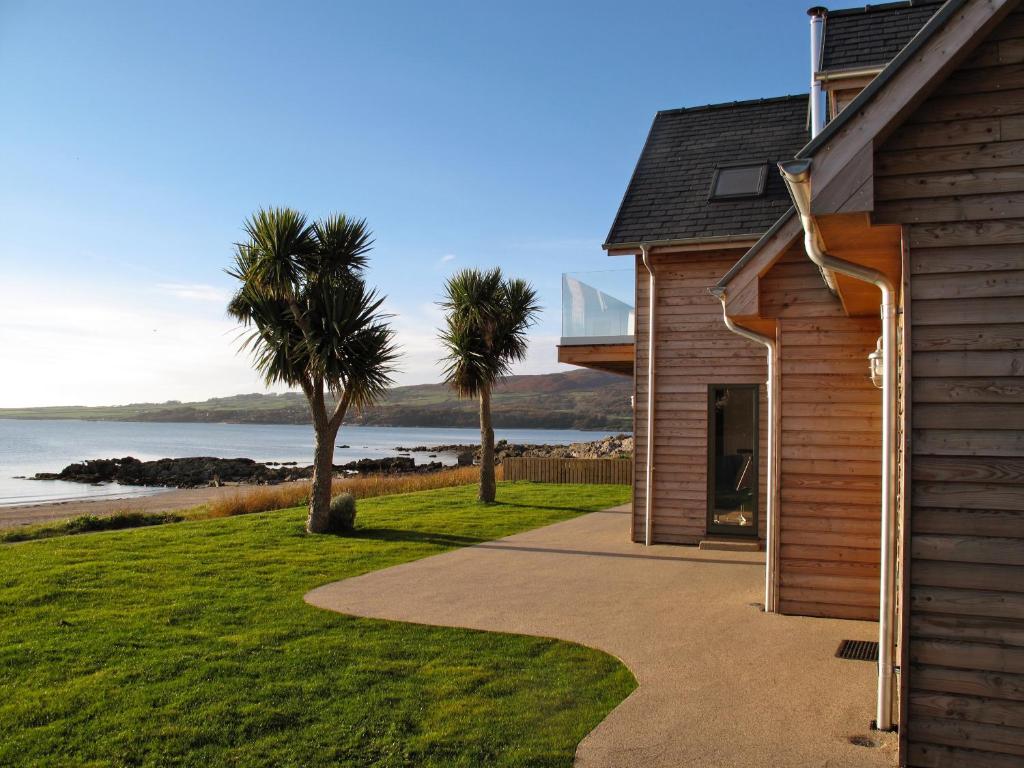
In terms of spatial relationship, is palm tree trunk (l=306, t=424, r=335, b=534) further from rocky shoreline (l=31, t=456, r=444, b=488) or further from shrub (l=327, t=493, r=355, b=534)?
rocky shoreline (l=31, t=456, r=444, b=488)

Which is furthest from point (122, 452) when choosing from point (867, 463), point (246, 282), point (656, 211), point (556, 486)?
point (867, 463)

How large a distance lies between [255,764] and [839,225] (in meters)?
4.12

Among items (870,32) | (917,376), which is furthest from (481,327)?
(917,376)

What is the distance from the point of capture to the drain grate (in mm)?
6473

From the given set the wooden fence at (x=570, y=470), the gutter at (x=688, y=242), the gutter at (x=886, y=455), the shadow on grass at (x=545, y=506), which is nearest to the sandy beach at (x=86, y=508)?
the shadow on grass at (x=545, y=506)

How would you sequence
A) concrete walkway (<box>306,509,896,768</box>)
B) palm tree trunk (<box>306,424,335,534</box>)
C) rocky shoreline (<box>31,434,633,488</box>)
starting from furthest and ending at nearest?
rocky shoreline (<box>31,434,633,488</box>), palm tree trunk (<box>306,424,335,534</box>), concrete walkway (<box>306,509,896,768</box>)

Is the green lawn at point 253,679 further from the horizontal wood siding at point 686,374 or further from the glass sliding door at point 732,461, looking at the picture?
the glass sliding door at point 732,461

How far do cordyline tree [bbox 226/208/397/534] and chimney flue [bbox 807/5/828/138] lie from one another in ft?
23.2

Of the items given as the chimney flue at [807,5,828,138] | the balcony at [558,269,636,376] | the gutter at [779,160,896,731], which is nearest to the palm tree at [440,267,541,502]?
the balcony at [558,269,636,376]

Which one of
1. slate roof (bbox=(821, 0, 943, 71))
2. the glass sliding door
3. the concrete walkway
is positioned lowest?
the concrete walkway

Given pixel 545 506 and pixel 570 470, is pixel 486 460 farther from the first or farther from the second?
pixel 570 470

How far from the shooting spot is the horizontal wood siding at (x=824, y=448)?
748 cm

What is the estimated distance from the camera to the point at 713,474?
1244 cm

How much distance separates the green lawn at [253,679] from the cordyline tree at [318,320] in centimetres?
400
